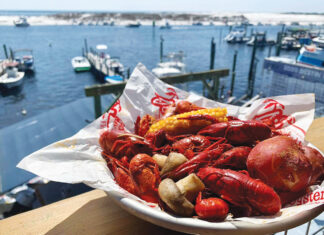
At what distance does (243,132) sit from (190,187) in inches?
28.2

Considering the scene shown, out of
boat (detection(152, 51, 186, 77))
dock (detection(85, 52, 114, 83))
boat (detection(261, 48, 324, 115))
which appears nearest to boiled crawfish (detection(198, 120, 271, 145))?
boat (detection(261, 48, 324, 115))

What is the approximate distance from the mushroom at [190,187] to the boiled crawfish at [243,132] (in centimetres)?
61

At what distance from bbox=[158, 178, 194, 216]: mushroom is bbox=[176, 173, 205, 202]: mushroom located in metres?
0.04

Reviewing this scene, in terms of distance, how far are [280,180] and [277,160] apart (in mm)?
100

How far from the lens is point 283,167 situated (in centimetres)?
118

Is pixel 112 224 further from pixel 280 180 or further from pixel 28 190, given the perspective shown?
pixel 28 190

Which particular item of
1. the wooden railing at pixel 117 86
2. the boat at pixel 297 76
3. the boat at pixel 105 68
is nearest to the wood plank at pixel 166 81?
the wooden railing at pixel 117 86

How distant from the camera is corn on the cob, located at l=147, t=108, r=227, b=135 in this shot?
5.77ft

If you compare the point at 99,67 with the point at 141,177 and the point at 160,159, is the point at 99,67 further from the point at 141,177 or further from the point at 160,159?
the point at 141,177

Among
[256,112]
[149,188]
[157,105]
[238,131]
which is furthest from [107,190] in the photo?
[256,112]

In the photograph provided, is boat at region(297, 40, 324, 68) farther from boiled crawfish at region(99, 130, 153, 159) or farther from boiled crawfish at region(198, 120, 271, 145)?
boiled crawfish at region(99, 130, 153, 159)

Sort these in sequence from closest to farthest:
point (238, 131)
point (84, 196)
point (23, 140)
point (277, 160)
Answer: point (277, 160) < point (84, 196) < point (238, 131) < point (23, 140)

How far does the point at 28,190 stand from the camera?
5.95 meters

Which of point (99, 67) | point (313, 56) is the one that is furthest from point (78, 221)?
point (99, 67)
